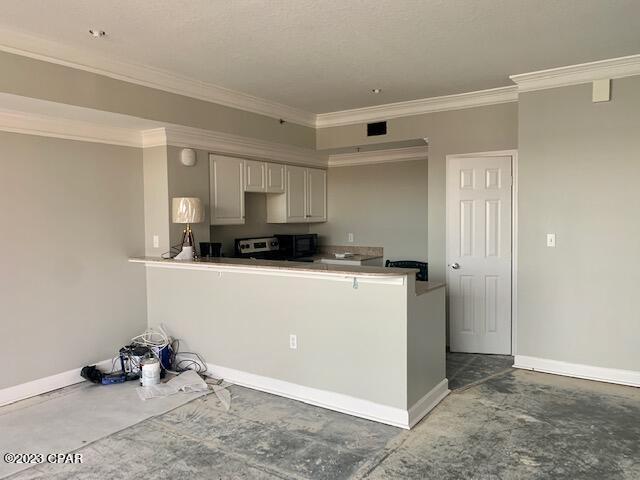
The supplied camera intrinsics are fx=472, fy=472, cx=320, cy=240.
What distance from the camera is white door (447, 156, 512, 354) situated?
4.64m

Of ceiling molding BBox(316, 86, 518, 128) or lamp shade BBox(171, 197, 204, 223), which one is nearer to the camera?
lamp shade BBox(171, 197, 204, 223)

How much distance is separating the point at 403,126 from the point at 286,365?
115 inches

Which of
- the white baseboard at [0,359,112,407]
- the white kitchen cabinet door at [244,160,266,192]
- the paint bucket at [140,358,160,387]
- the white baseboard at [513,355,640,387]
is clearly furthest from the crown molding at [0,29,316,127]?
the white baseboard at [513,355,640,387]

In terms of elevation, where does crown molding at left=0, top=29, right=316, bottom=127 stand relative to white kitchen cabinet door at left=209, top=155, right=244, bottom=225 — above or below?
above

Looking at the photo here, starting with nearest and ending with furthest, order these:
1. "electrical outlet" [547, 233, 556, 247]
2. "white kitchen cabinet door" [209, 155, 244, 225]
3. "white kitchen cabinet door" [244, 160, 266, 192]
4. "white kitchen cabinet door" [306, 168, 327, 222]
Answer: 1. "electrical outlet" [547, 233, 556, 247]
2. "white kitchen cabinet door" [209, 155, 244, 225]
3. "white kitchen cabinet door" [244, 160, 266, 192]
4. "white kitchen cabinet door" [306, 168, 327, 222]

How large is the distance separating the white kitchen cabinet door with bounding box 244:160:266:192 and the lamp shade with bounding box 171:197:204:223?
3.23 ft

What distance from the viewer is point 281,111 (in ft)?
17.0

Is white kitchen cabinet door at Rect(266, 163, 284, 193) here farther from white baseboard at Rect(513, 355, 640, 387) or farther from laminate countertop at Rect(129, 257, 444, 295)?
white baseboard at Rect(513, 355, 640, 387)

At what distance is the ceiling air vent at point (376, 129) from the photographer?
209 inches

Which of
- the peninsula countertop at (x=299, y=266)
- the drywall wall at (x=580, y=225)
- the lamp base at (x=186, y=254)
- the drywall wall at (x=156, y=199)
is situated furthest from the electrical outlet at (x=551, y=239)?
the drywall wall at (x=156, y=199)

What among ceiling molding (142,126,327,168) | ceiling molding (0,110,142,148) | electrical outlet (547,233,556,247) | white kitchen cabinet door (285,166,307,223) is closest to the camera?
ceiling molding (0,110,142,148)

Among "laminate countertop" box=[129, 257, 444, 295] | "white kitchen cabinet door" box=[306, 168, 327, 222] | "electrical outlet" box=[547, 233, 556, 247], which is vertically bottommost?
"laminate countertop" box=[129, 257, 444, 295]

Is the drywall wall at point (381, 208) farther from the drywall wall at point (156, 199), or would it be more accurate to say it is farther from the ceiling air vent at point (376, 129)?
the drywall wall at point (156, 199)

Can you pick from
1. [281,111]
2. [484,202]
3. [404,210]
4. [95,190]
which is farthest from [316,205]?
[95,190]
